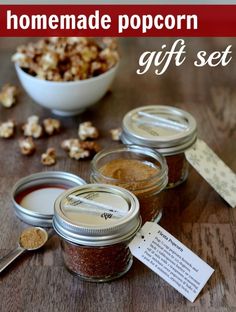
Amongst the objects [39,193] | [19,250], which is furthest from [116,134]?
[19,250]

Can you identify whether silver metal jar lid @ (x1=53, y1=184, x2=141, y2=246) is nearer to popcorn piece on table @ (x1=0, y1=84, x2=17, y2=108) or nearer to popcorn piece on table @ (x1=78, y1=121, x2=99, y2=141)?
popcorn piece on table @ (x1=78, y1=121, x2=99, y2=141)

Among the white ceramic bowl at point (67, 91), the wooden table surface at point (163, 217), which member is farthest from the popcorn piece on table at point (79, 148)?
the white ceramic bowl at point (67, 91)

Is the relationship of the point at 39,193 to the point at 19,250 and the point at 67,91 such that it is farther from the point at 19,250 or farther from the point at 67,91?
the point at 67,91

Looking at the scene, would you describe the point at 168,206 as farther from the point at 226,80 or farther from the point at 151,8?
the point at 151,8

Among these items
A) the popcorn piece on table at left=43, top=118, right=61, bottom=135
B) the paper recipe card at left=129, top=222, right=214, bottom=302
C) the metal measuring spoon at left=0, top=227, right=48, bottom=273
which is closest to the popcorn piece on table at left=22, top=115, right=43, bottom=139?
the popcorn piece on table at left=43, top=118, right=61, bottom=135

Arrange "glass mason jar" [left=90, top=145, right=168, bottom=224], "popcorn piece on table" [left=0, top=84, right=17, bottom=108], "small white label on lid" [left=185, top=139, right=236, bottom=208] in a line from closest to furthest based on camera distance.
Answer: "glass mason jar" [left=90, top=145, right=168, bottom=224], "small white label on lid" [left=185, top=139, right=236, bottom=208], "popcorn piece on table" [left=0, top=84, right=17, bottom=108]

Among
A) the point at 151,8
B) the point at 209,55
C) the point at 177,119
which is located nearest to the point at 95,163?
the point at 177,119

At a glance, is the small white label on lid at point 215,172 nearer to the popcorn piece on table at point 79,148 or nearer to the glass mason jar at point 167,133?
the glass mason jar at point 167,133
